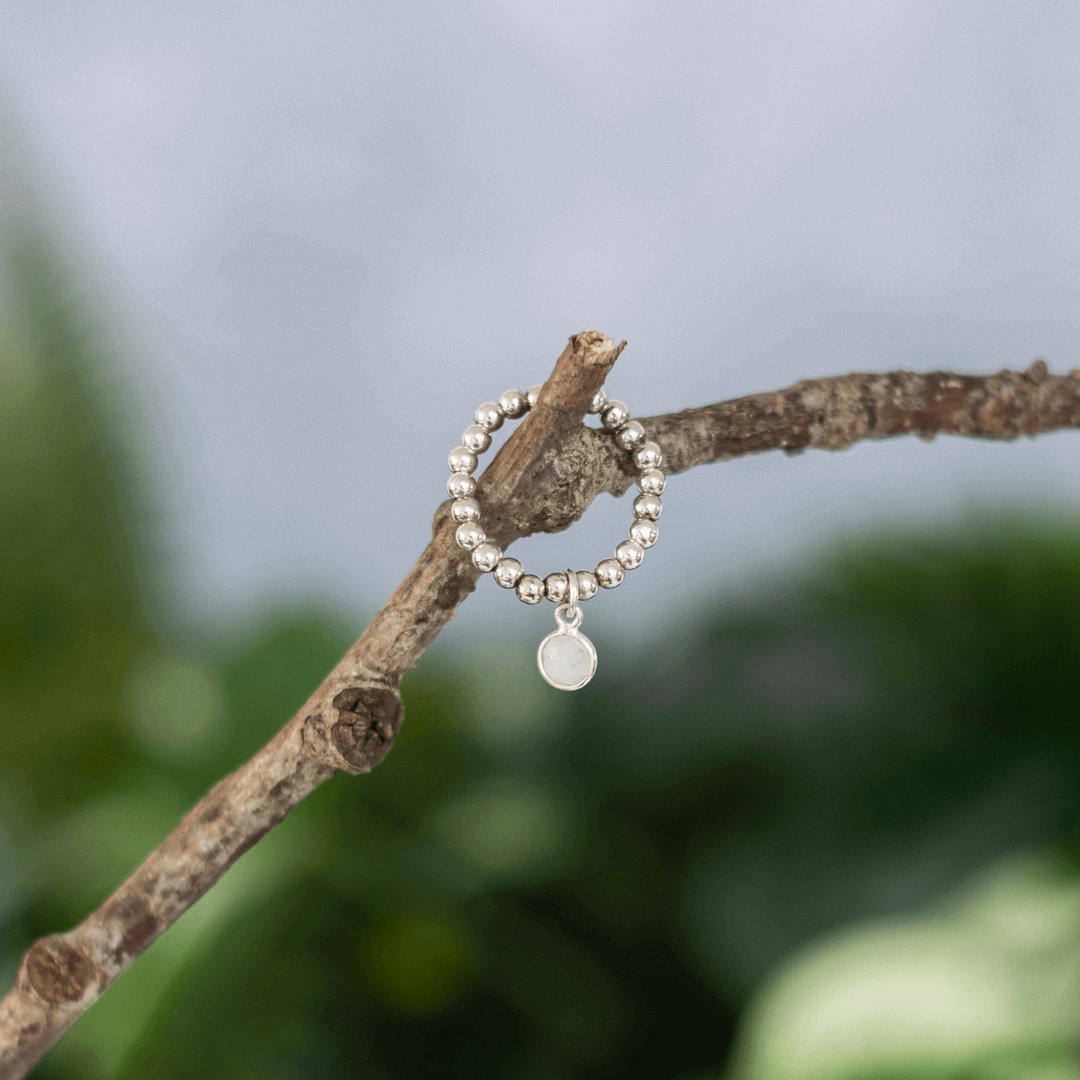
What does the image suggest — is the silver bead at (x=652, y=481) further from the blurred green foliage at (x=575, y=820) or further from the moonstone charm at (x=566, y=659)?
the blurred green foliage at (x=575, y=820)

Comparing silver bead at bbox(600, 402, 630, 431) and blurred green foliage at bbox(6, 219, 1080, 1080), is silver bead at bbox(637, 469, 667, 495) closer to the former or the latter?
silver bead at bbox(600, 402, 630, 431)

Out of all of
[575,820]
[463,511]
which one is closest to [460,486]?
[463,511]

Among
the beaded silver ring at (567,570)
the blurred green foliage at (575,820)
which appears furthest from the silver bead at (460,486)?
the blurred green foliage at (575,820)

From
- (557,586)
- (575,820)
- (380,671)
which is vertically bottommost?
(380,671)

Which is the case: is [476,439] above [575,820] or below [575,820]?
below

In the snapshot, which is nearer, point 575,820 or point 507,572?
point 507,572

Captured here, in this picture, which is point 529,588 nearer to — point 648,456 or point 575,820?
point 648,456

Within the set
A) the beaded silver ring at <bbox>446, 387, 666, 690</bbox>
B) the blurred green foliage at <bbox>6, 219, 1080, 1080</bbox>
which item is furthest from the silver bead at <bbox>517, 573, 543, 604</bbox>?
the blurred green foliage at <bbox>6, 219, 1080, 1080</bbox>
